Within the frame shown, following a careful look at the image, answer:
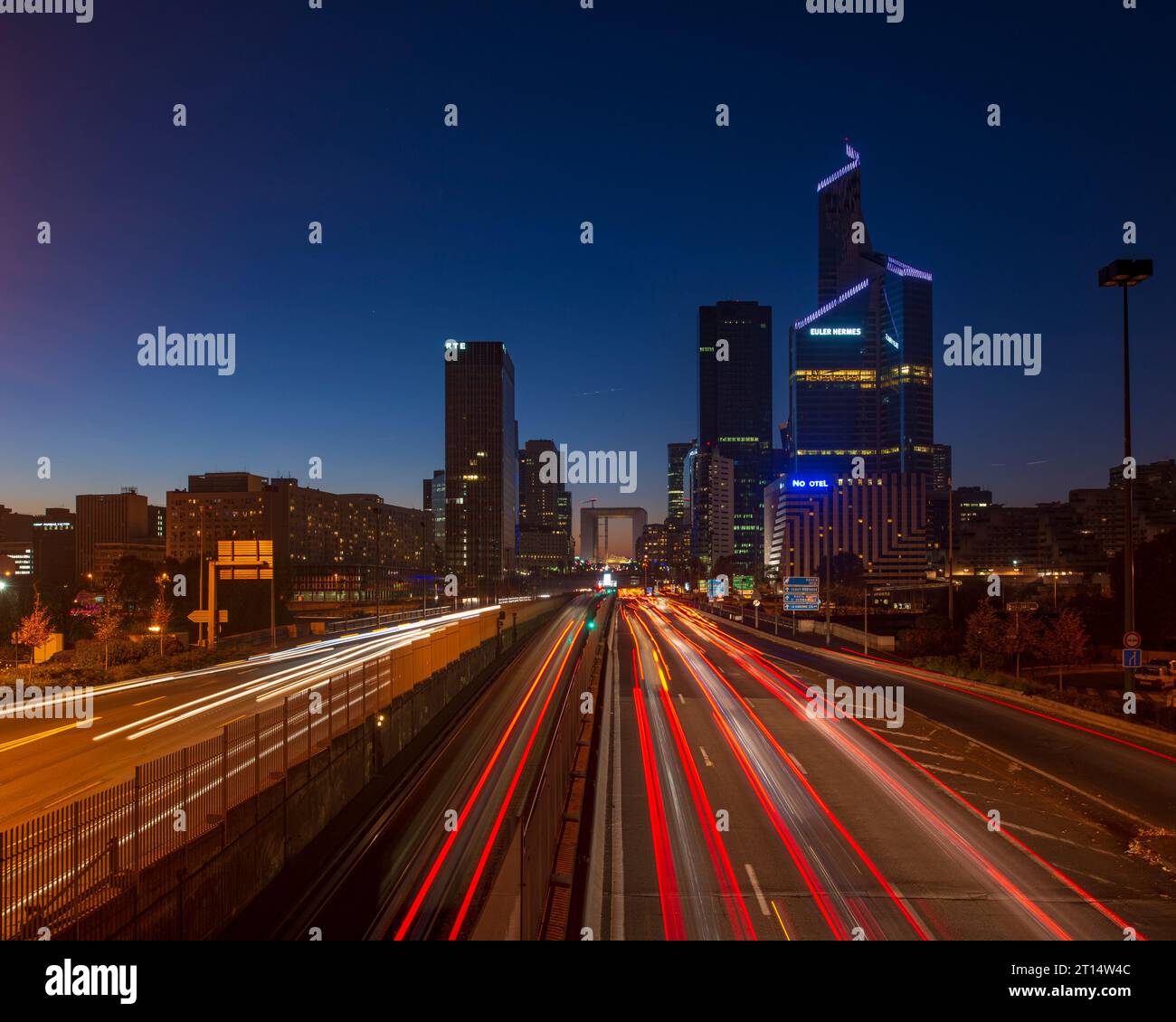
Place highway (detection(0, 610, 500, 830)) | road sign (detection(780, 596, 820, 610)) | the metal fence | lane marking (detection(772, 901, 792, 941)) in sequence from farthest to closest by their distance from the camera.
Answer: road sign (detection(780, 596, 820, 610)), highway (detection(0, 610, 500, 830)), lane marking (detection(772, 901, 792, 941)), the metal fence

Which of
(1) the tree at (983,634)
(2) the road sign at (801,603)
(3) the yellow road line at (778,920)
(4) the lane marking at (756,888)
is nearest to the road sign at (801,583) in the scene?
(2) the road sign at (801,603)

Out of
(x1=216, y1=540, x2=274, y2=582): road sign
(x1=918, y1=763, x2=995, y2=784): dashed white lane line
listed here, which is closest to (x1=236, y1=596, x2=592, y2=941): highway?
(x1=918, y1=763, x2=995, y2=784): dashed white lane line

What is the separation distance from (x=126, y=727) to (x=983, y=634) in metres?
42.0

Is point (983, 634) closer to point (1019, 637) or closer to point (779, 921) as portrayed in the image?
point (1019, 637)

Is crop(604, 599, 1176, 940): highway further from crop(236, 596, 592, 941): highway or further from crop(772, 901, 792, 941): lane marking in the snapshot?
crop(236, 596, 592, 941): highway

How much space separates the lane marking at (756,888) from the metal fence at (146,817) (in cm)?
860

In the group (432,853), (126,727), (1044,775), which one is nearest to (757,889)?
(432,853)

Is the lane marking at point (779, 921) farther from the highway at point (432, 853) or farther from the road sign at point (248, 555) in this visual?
the road sign at point (248, 555)

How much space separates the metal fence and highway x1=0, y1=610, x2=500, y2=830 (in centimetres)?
335

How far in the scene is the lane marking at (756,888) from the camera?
38.0 ft

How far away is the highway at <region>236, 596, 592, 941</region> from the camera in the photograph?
1119 cm

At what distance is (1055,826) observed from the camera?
1513cm
